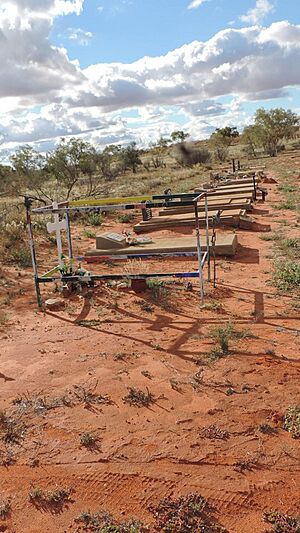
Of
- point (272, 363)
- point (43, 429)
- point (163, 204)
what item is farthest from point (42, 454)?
point (163, 204)

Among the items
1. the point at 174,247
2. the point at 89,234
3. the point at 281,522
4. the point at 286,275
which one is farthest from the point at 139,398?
the point at 89,234

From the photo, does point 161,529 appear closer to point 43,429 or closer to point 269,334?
point 43,429

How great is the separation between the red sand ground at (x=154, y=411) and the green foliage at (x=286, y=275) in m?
0.55

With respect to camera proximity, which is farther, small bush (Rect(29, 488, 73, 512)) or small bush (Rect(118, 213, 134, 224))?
small bush (Rect(118, 213, 134, 224))

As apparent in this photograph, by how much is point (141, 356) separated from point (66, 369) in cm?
85

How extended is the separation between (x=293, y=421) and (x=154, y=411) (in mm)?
1194

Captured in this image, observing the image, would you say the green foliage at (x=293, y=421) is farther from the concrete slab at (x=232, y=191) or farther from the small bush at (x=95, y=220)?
the concrete slab at (x=232, y=191)

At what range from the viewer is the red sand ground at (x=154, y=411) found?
122 inches

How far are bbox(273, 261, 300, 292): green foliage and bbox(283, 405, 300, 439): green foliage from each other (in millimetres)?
3376

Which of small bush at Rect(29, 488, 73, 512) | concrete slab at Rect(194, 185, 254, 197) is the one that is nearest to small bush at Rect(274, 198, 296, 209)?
concrete slab at Rect(194, 185, 254, 197)

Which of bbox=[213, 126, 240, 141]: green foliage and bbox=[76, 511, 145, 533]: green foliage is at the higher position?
bbox=[213, 126, 240, 141]: green foliage

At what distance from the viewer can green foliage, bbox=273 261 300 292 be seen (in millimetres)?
7141

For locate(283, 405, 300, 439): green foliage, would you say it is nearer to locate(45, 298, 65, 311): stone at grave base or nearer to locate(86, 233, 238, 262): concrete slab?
locate(45, 298, 65, 311): stone at grave base

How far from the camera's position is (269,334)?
539cm
